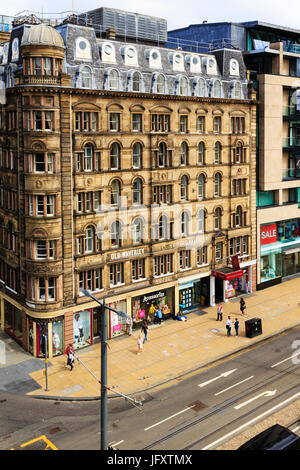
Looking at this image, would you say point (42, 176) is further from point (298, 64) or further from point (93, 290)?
point (298, 64)

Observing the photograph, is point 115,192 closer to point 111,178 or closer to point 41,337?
point 111,178

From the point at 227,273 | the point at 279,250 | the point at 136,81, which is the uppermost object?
the point at 136,81

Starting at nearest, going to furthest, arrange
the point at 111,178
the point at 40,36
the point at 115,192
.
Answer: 1. the point at 40,36
2. the point at 111,178
3. the point at 115,192

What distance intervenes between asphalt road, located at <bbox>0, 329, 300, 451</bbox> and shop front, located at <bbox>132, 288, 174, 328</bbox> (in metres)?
9.82

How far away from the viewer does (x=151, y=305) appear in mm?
48000

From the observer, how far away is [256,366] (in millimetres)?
39375

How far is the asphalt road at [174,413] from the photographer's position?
29.6 meters

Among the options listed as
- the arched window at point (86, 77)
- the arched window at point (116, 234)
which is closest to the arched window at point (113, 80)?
the arched window at point (86, 77)

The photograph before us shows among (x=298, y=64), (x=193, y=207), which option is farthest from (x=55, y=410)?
(x=298, y=64)

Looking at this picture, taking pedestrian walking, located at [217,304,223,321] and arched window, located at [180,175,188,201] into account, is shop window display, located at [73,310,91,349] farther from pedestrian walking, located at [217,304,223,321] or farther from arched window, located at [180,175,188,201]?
arched window, located at [180,175,188,201]

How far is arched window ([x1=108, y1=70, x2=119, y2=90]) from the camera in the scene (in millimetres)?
43000

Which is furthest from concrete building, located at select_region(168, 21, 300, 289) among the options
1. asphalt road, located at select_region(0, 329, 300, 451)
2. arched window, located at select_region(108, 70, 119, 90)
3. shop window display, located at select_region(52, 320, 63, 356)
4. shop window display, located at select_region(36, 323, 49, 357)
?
shop window display, located at select_region(36, 323, 49, 357)

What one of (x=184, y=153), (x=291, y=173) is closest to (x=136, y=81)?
(x=184, y=153)

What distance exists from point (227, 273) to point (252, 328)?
8064 millimetres
